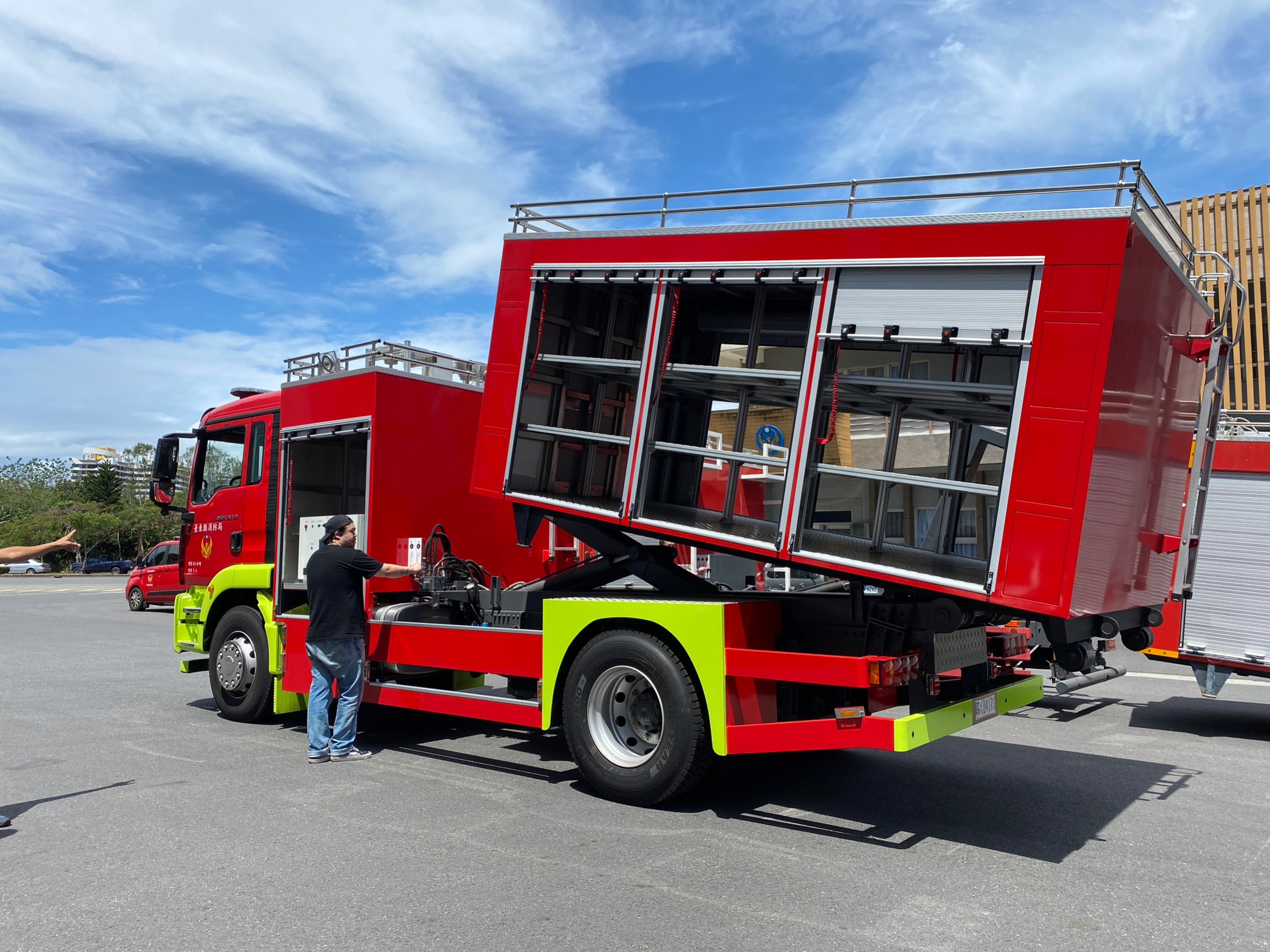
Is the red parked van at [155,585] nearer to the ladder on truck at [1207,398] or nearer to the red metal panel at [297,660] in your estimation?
the red metal panel at [297,660]

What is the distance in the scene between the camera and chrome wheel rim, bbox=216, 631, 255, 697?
8680mm

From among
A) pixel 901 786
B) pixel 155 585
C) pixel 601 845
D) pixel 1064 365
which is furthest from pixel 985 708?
pixel 155 585

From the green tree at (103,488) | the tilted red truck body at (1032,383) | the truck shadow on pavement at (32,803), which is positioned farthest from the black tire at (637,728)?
the green tree at (103,488)

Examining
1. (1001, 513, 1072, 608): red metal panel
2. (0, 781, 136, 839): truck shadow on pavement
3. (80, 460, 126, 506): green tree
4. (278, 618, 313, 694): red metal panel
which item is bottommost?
(80, 460, 126, 506): green tree

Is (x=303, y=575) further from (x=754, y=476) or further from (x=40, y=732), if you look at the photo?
(x=754, y=476)


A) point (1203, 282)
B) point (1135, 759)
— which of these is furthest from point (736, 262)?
point (1135, 759)

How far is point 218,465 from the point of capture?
9836 millimetres

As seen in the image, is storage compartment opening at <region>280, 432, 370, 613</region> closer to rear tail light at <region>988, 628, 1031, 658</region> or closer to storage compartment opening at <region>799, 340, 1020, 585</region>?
storage compartment opening at <region>799, 340, 1020, 585</region>

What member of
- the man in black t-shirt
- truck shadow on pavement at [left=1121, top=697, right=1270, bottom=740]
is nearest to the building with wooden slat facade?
truck shadow on pavement at [left=1121, top=697, right=1270, bottom=740]

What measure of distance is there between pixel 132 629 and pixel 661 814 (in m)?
17.4

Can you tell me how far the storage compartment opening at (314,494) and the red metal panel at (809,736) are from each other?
12.5 ft

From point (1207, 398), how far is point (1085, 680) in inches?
155

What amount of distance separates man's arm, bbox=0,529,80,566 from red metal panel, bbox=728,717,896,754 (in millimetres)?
3927

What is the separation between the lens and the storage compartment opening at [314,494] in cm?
840
